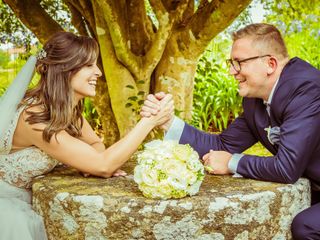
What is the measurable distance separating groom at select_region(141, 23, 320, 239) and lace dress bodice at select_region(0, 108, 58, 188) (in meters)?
0.72

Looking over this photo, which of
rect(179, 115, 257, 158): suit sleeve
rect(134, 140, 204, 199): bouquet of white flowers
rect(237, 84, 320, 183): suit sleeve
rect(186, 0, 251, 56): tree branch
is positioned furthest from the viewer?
rect(186, 0, 251, 56): tree branch

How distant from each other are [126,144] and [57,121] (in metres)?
0.45

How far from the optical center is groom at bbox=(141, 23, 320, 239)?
10.4 feet

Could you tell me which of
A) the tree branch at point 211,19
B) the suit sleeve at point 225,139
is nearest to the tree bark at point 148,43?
the tree branch at point 211,19

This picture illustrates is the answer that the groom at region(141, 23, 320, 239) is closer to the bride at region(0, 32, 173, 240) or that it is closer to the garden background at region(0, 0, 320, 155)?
the bride at region(0, 32, 173, 240)

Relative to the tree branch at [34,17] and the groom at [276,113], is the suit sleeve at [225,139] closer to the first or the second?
the groom at [276,113]

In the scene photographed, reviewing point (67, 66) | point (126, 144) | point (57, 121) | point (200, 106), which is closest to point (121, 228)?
point (126, 144)

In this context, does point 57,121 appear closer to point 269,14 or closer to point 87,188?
point 87,188

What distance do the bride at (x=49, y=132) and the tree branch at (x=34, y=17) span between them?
2.66 m

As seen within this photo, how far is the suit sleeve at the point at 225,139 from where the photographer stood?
3.88 meters

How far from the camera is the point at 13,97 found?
11.8ft

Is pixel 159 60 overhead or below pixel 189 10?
below

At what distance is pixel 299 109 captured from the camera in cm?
320

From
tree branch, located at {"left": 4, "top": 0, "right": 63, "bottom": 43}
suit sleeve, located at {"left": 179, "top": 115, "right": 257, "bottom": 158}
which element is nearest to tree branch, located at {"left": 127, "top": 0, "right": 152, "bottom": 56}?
tree branch, located at {"left": 4, "top": 0, "right": 63, "bottom": 43}
